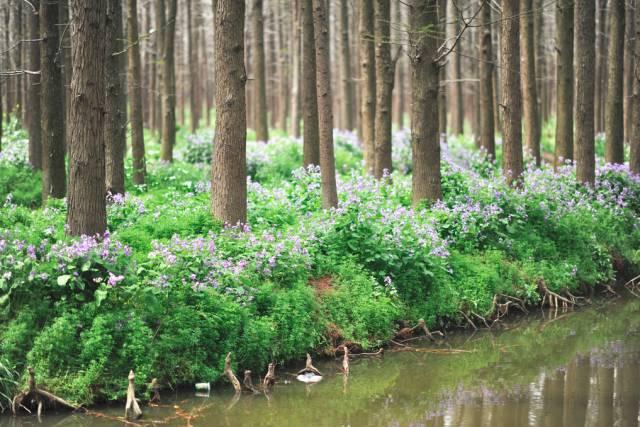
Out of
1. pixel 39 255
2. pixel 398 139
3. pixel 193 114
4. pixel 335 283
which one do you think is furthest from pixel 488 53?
pixel 193 114

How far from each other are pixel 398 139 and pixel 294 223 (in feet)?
50.2

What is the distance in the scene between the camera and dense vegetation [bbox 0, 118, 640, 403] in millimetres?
8422

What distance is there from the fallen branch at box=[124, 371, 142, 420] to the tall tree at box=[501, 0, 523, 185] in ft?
32.5

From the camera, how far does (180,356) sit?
354 inches

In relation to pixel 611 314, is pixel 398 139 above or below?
above

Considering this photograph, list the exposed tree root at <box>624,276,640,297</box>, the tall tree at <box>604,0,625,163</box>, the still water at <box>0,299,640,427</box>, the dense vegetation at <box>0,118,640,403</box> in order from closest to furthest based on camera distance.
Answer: the still water at <box>0,299,640,427</box> < the dense vegetation at <box>0,118,640,403</box> < the exposed tree root at <box>624,276,640,297</box> < the tall tree at <box>604,0,625,163</box>

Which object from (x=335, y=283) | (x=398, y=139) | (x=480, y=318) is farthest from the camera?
(x=398, y=139)

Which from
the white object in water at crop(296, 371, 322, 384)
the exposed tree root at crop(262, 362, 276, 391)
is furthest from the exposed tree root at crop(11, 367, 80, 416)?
the white object in water at crop(296, 371, 322, 384)

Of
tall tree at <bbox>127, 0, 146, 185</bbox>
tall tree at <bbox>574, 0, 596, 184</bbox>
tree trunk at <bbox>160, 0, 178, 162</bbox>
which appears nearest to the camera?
tall tree at <bbox>574, 0, 596, 184</bbox>

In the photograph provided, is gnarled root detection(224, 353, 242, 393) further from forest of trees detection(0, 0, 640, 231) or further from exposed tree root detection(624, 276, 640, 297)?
exposed tree root detection(624, 276, 640, 297)

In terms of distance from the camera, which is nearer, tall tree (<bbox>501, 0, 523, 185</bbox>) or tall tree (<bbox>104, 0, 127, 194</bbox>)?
tall tree (<bbox>104, 0, 127, 194</bbox>)

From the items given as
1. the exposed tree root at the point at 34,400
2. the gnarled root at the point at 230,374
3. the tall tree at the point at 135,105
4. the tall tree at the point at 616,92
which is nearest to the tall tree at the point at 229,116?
the gnarled root at the point at 230,374

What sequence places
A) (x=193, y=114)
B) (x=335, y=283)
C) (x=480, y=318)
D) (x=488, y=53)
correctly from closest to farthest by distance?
(x=335, y=283) < (x=480, y=318) < (x=488, y=53) < (x=193, y=114)

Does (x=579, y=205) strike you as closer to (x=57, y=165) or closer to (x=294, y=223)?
(x=294, y=223)
